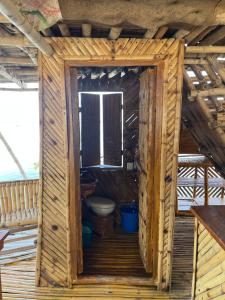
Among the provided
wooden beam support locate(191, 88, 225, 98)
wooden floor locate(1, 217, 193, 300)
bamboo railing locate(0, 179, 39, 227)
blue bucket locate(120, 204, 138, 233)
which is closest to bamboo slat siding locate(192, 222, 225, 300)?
wooden floor locate(1, 217, 193, 300)

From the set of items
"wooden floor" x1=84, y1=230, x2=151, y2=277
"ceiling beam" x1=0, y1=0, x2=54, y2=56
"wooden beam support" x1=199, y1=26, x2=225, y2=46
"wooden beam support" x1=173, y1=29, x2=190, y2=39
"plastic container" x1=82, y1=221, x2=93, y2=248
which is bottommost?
"wooden floor" x1=84, y1=230, x2=151, y2=277

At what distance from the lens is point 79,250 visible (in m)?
3.57

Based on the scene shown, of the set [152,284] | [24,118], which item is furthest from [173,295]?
[24,118]

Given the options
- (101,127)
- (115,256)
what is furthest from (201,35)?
(115,256)

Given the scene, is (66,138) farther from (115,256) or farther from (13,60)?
(115,256)

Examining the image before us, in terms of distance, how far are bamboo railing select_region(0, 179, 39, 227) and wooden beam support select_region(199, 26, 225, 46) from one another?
387 centimetres

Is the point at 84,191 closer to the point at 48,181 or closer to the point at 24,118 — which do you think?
the point at 48,181

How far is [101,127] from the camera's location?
564 cm

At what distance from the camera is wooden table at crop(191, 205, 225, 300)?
2006 millimetres

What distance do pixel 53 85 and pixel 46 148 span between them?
76cm

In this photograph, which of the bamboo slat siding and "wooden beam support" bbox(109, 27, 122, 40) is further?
"wooden beam support" bbox(109, 27, 122, 40)

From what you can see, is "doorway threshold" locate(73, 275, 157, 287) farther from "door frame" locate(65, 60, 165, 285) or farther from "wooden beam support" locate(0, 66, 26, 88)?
"wooden beam support" locate(0, 66, 26, 88)

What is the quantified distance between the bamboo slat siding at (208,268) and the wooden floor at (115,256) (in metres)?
1.41

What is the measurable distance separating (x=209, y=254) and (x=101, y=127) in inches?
150
